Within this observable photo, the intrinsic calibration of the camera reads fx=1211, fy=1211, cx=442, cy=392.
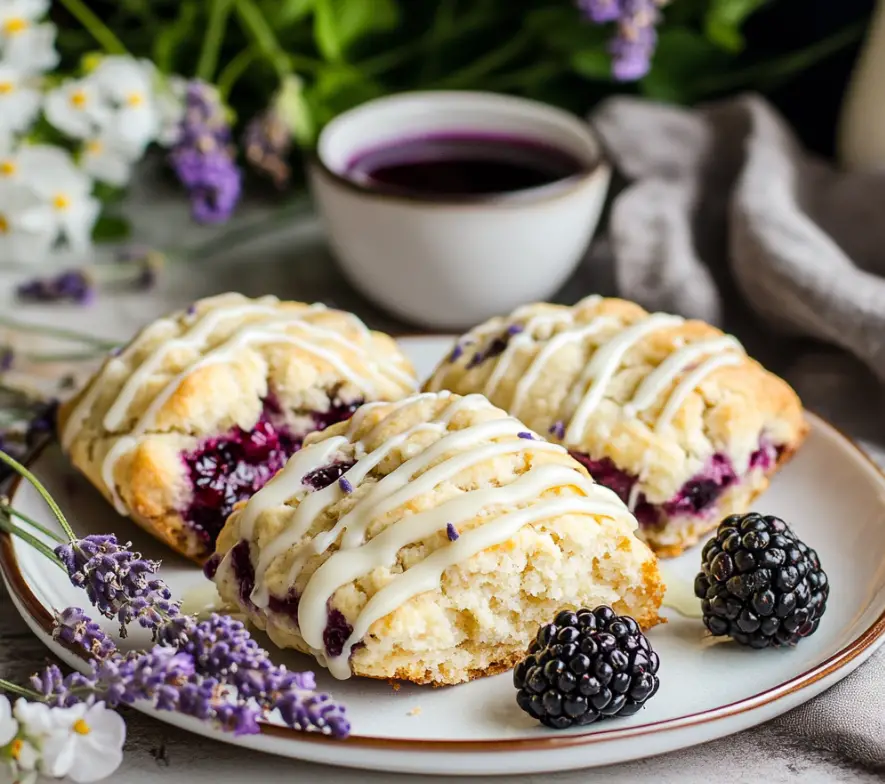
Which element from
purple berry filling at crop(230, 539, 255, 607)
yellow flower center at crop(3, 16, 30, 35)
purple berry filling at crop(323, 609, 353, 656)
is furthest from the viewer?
yellow flower center at crop(3, 16, 30, 35)

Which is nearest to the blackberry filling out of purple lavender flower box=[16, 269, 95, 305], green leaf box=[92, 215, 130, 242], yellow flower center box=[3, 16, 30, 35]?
purple lavender flower box=[16, 269, 95, 305]

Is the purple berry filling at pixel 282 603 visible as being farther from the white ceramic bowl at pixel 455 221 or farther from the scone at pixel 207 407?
the white ceramic bowl at pixel 455 221

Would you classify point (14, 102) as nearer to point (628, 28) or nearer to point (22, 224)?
point (22, 224)

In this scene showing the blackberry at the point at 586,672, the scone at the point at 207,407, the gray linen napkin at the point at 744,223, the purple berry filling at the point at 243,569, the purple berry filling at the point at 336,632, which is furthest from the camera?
the gray linen napkin at the point at 744,223

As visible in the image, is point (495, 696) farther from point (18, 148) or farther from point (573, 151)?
point (18, 148)

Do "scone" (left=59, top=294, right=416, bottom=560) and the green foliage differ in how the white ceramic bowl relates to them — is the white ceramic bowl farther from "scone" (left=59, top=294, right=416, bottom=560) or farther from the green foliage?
"scone" (left=59, top=294, right=416, bottom=560)

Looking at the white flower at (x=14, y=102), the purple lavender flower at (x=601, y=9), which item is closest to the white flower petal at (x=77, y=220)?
the white flower at (x=14, y=102)

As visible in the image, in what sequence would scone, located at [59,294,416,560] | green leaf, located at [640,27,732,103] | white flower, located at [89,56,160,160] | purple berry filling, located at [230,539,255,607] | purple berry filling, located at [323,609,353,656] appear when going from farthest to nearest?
green leaf, located at [640,27,732,103]
white flower, located at [89,56,160,160]
scone, located at [59,294,416,560]
purple berry filling, located at [230,539,255,607]
purple berry filling, located at [323,609,353,656]
